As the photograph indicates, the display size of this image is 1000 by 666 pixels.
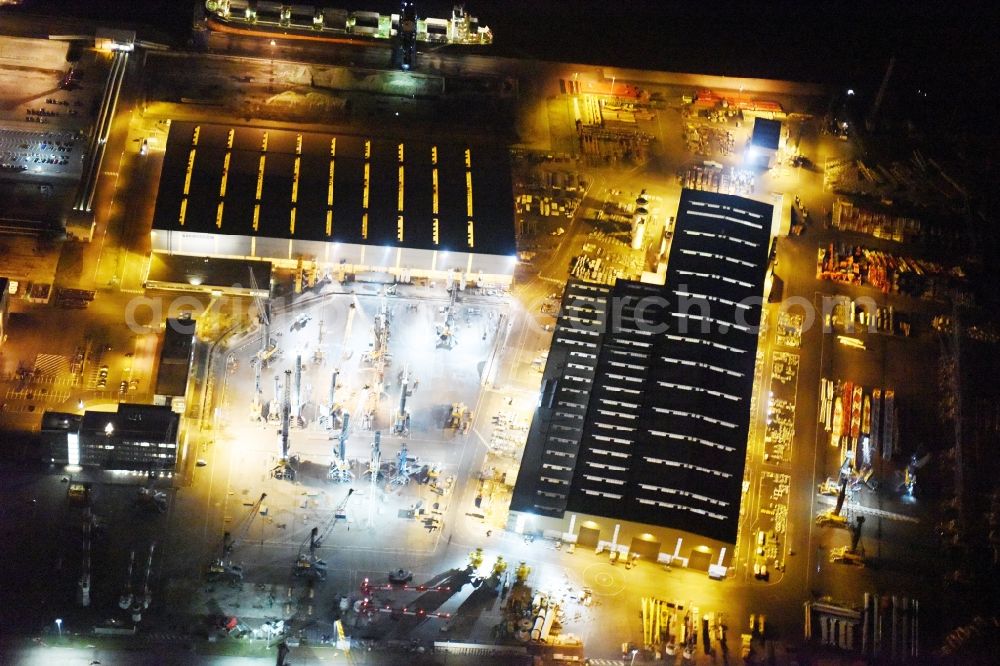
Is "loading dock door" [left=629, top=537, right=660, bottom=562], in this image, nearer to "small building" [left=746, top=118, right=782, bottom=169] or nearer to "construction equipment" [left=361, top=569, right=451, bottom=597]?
"construction equipment" [left=361, top=569, right=451, bottom=597]

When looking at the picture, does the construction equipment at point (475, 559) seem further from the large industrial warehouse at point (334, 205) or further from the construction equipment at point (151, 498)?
the large industrial warehouse at point (334, 205)

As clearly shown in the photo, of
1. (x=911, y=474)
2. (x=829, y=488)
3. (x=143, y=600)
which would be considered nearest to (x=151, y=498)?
(x=143, y=600)

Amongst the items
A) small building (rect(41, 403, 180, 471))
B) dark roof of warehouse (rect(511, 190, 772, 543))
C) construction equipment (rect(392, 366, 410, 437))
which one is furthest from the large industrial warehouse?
small building (rect(41, 403, 180, 471))

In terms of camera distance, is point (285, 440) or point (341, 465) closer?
point (341, 465)

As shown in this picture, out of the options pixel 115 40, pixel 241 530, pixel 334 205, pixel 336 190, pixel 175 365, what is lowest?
pixel 241 530

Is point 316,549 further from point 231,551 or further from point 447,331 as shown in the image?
point 447,331

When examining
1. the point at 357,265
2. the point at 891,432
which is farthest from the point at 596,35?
the point at 891,432
